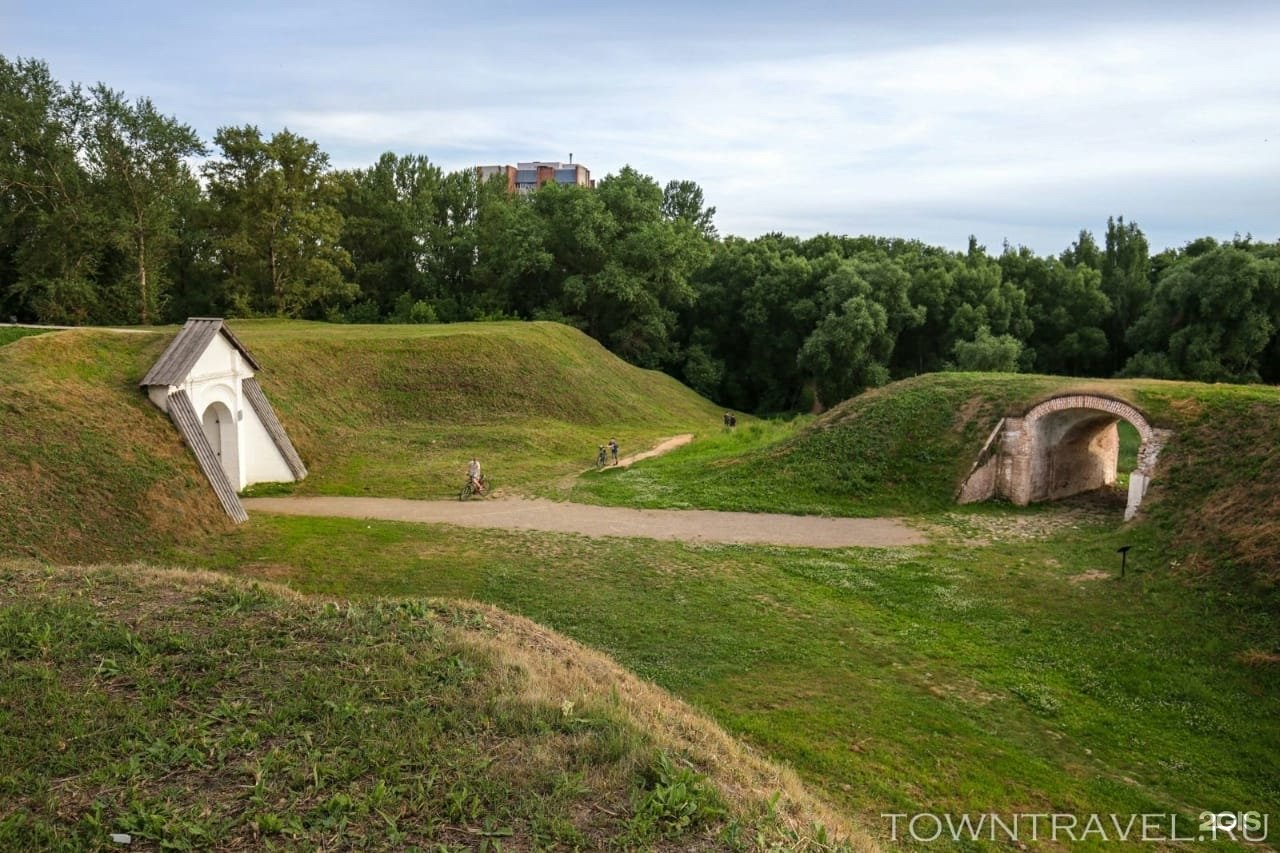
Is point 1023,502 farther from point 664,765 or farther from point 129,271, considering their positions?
point 129,271

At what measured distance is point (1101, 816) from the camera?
315 inches

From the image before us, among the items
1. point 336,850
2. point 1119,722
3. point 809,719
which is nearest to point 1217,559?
point 1119,722

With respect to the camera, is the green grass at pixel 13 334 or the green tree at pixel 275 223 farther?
the green tree at pixel 275 223

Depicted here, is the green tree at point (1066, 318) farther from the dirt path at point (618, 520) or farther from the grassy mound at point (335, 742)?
the grassy mound at point (335, 742)

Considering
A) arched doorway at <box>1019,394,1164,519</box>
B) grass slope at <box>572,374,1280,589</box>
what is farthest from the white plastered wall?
arched doorway at <box>1019,394,1164,519</box>

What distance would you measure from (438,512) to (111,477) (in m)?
6.54

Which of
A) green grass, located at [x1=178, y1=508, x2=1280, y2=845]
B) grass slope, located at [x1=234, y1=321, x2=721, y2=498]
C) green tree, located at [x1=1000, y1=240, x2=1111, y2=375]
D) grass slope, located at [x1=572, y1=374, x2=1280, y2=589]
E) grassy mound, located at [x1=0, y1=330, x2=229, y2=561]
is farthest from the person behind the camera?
green tree, located at [x1=1000, y1=240, x2=1111, y2=375]

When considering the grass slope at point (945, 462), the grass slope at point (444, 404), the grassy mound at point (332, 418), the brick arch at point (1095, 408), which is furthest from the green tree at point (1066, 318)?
the brick arch at point (1095, 408)

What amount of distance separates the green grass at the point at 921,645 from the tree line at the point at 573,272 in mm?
25478

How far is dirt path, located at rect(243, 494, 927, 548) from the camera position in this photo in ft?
57.0

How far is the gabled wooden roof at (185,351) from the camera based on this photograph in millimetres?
18547

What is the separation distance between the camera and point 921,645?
11820mm

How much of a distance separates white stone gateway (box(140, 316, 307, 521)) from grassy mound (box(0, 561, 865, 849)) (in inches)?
430

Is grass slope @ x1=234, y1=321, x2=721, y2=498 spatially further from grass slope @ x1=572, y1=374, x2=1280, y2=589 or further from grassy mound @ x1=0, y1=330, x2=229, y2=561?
grassy mound @ x1=0, y1=330, x2=229, y2=561
